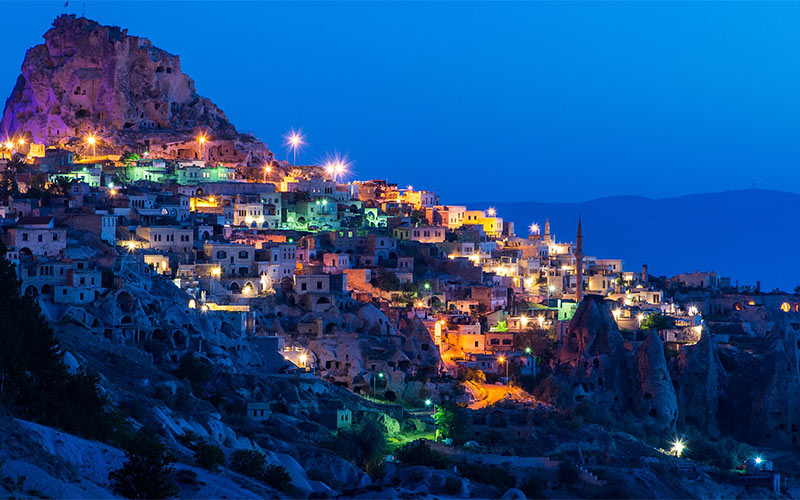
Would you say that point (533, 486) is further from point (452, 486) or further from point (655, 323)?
point (655, 323)

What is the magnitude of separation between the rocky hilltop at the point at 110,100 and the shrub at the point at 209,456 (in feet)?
190

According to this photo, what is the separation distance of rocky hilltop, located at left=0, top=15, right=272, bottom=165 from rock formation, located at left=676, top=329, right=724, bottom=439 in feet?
135

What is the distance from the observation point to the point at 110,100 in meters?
106

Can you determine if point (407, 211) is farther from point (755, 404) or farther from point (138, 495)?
point (138, 495)

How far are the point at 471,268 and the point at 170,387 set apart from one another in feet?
108

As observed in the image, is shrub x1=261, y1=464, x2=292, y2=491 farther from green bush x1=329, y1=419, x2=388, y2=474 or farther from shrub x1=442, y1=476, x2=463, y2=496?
green bush x1=329, y1=419, x2=388, y2=474

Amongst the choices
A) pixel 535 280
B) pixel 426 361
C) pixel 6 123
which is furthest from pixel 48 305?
pixel 6 123

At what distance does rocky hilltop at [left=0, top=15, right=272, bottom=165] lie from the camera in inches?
4131

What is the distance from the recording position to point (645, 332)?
79812 mm

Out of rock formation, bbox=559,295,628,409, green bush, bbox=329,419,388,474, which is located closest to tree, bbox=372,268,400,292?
rock formation, bbox=559,295,628,409

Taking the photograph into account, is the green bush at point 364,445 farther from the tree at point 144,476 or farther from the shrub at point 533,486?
the tree at point 144,476

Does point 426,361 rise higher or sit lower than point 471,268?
lower

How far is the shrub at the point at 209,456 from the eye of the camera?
45750 mm

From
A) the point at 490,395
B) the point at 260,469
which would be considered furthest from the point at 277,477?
the point at 490,395
